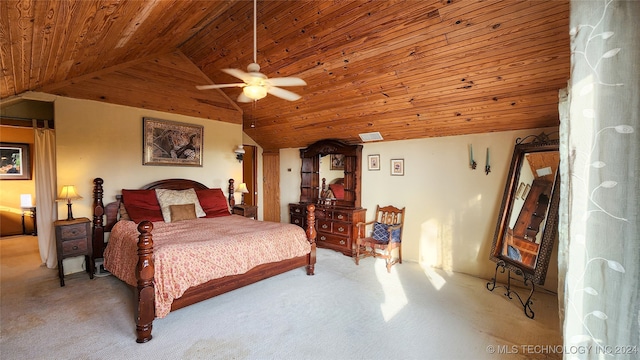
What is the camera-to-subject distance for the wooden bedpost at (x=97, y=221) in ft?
12.4

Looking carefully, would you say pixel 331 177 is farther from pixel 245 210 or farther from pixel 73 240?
pixel 73 240

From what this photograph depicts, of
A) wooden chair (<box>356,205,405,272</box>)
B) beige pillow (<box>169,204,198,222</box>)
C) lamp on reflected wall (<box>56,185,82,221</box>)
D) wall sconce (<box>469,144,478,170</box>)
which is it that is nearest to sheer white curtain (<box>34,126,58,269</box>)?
lamp on reflected wall (<box>56,185,82,221</box>)

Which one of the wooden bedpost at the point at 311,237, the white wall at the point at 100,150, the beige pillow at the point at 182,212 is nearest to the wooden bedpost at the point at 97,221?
the white wall at the point at 100,150

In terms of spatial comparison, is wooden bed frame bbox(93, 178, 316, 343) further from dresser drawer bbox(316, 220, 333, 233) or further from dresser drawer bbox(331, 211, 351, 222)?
dresser drawer bbox(316, 220, 333, 233)

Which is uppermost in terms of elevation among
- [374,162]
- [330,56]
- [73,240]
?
[330,56]

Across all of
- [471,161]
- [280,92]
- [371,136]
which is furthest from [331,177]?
[280,92]

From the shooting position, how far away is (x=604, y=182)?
3.52ft

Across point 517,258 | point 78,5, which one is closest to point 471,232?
point 517,258

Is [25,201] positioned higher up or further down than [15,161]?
further down

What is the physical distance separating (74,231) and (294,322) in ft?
10.1

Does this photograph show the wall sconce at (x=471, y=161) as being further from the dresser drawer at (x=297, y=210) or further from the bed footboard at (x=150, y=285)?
the dresser drawer at (x=297, y=210)

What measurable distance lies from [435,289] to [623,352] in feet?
7.64

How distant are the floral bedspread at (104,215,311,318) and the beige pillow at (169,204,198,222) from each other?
0.45ft

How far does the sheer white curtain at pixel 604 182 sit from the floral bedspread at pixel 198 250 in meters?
2.58
